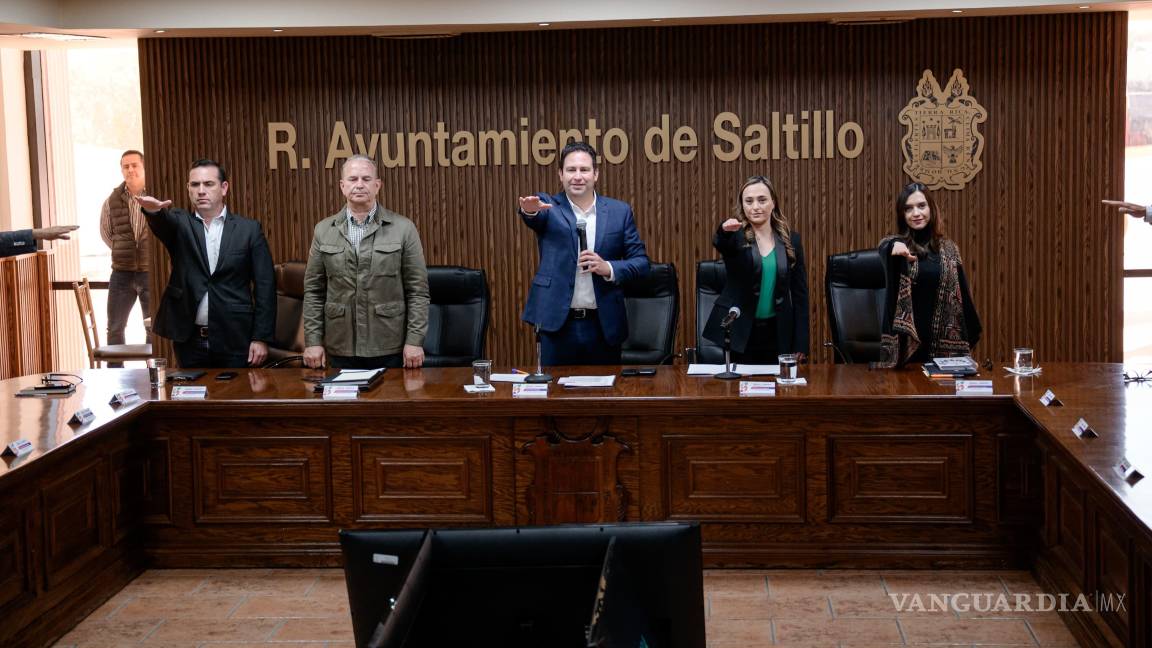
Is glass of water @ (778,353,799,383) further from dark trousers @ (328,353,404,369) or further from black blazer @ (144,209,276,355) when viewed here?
black blazer @ (144,209,276,355)

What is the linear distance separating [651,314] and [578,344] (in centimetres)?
75

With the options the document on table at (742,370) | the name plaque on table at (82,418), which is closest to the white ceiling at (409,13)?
the document on table at (742,370)

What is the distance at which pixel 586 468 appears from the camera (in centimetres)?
463

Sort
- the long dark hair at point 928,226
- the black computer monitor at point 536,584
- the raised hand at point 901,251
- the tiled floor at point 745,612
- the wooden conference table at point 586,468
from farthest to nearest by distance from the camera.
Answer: the long dark hair at point 928,226, the raised hand at point 901,251, the wooden conference table at point 586,468, the tiled floor at point 745,612, the black computer monitor at point 536,584

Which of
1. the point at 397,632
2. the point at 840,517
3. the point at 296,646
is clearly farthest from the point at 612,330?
the point at 397,632

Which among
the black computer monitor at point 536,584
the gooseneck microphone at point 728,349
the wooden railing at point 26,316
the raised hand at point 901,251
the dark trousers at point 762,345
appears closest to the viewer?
the black computer monitor at point 536,584

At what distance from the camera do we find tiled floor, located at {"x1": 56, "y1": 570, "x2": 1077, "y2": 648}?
3.97 m

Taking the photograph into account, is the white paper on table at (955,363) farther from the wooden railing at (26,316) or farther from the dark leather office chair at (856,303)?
the wooden railing at (26,316)

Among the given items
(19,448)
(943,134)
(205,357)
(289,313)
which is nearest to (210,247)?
(205,357)

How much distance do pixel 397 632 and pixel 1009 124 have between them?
650 cm

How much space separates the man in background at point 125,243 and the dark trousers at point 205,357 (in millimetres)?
2919

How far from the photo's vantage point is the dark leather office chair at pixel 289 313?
6094mm

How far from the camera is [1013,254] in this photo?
7293 mm

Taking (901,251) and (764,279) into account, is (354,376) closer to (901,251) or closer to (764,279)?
(764,279)
